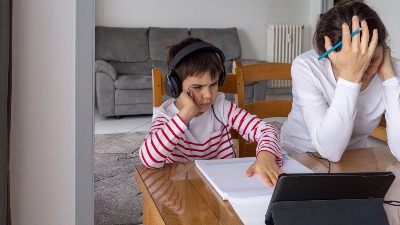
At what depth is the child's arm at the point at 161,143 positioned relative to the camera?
44.9 inches

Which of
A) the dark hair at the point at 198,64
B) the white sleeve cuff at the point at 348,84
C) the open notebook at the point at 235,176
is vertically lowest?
the open notebook at the point at 235,176

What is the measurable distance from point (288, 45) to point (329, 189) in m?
5.53

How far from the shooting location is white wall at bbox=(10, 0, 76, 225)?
1.06 meters

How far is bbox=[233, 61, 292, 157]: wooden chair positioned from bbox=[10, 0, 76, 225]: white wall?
0.69 metres

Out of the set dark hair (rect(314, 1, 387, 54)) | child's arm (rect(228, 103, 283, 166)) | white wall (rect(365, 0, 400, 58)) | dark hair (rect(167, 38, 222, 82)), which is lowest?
child's arm (rect(228, 103, 283, 166))

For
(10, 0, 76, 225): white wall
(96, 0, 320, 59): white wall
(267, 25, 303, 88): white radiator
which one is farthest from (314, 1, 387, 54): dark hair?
(267, 25, 303, 88): white radiator

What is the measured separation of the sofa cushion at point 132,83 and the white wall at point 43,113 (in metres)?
3.67

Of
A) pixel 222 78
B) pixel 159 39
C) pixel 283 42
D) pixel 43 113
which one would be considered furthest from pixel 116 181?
pixel 283 42

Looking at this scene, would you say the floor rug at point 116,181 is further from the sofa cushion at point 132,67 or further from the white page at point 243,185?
the sofa cushion at point 132,67

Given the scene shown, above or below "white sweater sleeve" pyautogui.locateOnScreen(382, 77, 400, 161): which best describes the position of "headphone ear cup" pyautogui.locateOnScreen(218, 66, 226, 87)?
above

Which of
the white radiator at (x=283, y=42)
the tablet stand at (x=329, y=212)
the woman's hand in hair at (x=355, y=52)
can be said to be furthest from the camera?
the white radiator at (x=283, y=42)

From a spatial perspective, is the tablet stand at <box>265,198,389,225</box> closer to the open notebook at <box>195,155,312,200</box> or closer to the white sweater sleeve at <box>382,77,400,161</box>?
the open notebook at <box>195,155,312,200</box>

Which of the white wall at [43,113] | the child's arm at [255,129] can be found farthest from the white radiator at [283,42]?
the white wall at [43,113]

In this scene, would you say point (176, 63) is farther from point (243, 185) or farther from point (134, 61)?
point (134, 61)
